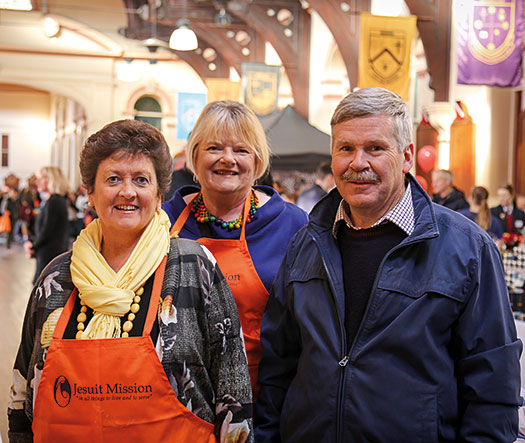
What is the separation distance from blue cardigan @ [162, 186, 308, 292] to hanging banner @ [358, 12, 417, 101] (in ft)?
21.5

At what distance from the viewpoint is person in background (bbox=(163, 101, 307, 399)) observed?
2.44 metres

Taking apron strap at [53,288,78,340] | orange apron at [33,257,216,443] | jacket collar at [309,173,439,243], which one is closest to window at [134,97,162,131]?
jacket collar at [309,173,439,243]

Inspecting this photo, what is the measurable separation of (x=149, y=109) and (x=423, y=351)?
74.2ft

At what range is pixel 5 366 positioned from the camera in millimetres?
5703

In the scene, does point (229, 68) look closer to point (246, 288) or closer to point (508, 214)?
point (508, 214)

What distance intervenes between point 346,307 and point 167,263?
1.68 feet

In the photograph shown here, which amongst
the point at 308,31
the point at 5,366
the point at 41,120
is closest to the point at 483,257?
the point at 5,366

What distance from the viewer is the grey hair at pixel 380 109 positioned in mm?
1995

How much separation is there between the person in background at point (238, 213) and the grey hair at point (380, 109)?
55cm

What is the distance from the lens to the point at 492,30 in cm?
Result: 807

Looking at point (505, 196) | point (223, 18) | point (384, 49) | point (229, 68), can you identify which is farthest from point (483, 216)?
point (229, 68)

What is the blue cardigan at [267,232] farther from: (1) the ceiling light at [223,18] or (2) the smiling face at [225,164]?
(1) the ceiling light at [223,18]

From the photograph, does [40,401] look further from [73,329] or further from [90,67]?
[90,67]

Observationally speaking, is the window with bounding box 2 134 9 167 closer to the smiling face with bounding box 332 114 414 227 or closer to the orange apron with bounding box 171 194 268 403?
the orange apron with bounding box 171 194 268 403
